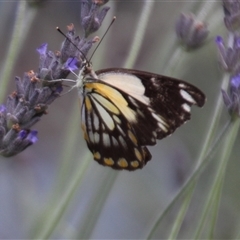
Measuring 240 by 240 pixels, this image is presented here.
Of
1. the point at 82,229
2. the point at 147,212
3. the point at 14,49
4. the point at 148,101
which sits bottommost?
the point at 147,212

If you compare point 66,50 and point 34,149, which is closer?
point 66,50

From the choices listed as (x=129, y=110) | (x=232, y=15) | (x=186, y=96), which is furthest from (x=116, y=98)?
(x=232, y=15)

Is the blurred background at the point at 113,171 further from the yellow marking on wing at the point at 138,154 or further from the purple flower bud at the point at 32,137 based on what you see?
the purple flower bud at the point at 32,137

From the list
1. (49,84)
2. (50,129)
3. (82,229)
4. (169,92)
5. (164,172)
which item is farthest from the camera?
(50,129)

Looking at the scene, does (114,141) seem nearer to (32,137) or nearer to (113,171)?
(113,171)

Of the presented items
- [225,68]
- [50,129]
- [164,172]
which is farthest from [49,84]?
[50,129]

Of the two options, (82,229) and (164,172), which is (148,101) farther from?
(164,172)
